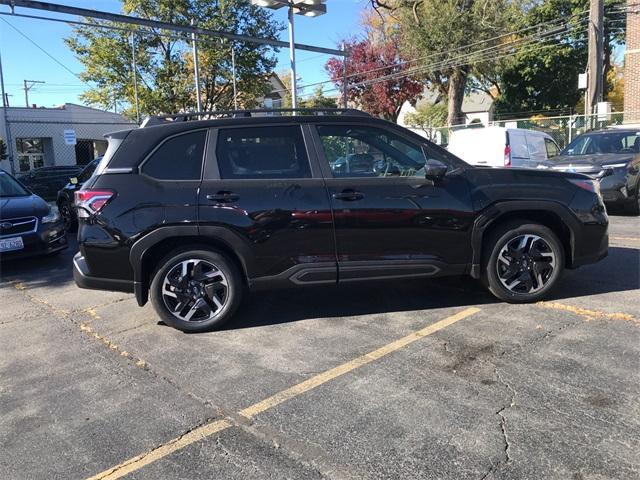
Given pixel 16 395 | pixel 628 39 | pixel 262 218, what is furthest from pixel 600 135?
pixel 628 39

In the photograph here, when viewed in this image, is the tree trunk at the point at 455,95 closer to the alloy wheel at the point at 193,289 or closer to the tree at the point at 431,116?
the tree at the point at 431,116

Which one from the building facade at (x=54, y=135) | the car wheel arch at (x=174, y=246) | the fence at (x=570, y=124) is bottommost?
the car wheel arch at (x=174, y=246)

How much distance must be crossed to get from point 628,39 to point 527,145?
18.8 meters

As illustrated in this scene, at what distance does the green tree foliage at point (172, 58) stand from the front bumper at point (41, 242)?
21.2 metres

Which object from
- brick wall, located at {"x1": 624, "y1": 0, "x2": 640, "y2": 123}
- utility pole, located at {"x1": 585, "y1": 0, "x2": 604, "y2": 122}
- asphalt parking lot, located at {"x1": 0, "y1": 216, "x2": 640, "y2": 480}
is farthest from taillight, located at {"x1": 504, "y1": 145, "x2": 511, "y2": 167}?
brick wall, located at {"x1": 624, "y1": 0, "x2": 640, "y2": 123}

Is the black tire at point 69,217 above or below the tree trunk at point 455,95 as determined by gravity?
below

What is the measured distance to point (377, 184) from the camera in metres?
4.82

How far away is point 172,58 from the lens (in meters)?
29.4

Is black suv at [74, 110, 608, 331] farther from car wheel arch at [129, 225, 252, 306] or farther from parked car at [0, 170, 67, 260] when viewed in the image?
parked car at [0, 170, 67, 260]

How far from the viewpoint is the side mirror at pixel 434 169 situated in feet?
15.5

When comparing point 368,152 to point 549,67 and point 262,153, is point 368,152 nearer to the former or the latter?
point 262,153

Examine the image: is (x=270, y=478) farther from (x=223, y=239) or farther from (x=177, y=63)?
(x=177, y=63)

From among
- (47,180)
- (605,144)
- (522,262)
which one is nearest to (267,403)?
(522,262)

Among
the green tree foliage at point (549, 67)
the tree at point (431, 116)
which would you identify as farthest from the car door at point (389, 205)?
the tree at point (431, 116)
